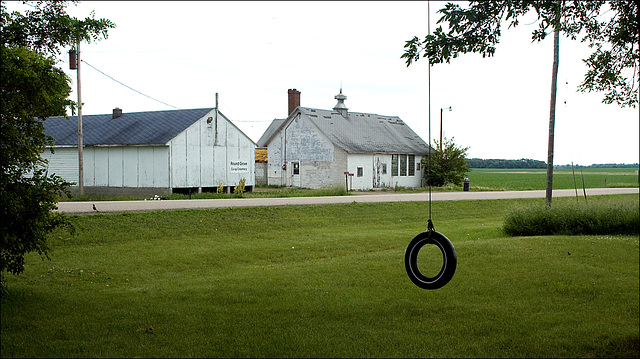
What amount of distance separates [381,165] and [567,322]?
33676 mm

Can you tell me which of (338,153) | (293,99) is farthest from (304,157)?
(293,99)

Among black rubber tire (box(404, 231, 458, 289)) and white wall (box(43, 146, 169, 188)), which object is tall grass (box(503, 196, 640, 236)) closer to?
black rubber tire (box(404, 231, 458, 289))

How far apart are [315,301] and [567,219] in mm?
10293

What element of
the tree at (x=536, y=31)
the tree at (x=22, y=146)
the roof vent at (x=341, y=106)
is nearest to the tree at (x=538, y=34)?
the tree at (x=536, y=31)

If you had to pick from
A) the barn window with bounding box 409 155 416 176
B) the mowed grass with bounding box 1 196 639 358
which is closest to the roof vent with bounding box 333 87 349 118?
the barn window with bounding box 409 155 416 176

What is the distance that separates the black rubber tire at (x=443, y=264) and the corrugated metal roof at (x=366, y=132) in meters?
31.1

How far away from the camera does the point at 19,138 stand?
8.04 m

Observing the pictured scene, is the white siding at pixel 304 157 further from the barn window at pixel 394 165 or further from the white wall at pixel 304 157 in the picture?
the barn window at pixel 394 165

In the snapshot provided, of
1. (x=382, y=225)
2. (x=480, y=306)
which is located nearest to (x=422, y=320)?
(x=480, y=306)

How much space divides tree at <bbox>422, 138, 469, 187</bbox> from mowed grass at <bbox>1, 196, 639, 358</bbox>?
1133 inches

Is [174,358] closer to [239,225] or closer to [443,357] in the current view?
[443,357]

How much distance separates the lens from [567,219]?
15992 millimetres

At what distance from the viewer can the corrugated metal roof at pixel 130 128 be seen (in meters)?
32.1

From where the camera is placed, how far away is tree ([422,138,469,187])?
141 ft
